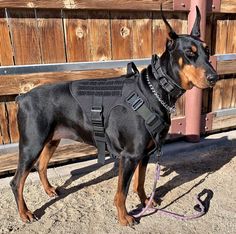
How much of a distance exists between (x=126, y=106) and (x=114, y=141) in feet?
1.23

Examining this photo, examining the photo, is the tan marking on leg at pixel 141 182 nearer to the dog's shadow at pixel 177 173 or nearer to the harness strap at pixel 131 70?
the dog's shadow at pixel 177 173

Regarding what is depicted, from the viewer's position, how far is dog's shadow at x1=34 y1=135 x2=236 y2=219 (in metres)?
3.63

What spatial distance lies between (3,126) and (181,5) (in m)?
2.94

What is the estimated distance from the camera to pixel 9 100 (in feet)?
12.6

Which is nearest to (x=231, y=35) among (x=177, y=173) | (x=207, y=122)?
(x=207, y=122)

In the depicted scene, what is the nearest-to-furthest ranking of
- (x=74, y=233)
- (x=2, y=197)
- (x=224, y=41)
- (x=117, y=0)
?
(x=74, y=233) < (x=2, y=197) < (x=117, y=0) < (x=224, y=41)

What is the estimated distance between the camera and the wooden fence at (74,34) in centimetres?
363

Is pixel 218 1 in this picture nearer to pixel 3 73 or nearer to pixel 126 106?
pixel 126 106

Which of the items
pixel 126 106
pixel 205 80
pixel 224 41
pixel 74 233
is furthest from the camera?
pixel 224 41

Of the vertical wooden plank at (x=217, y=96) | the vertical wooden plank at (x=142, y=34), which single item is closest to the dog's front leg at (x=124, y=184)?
the vertical wooden plank at (x=142, y=34)

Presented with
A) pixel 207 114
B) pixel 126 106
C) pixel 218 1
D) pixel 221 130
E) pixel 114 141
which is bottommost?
pixel 221 130

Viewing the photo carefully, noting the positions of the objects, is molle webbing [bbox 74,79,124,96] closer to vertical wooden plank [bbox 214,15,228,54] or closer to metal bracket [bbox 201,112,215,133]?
metal bracket [bbox 201,112,215,133]

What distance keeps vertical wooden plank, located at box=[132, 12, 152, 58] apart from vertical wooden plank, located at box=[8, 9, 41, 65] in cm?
134

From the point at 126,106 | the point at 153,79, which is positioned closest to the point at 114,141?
the point at 126,106
